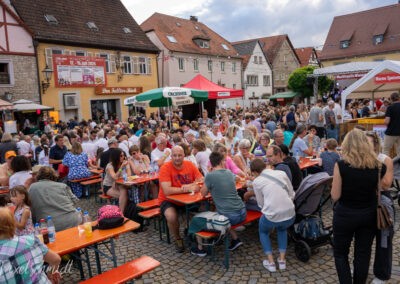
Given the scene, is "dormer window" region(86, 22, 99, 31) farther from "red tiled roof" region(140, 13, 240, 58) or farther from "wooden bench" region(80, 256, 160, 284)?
"wooden bench" region(80, 256, 160, 284)

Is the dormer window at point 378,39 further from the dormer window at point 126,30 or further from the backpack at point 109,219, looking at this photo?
the backpack at point 109,219

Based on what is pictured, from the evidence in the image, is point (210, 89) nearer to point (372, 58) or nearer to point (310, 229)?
point (310, 229)

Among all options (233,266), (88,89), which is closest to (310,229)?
(233,266)

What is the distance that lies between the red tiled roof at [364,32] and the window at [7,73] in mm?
36546

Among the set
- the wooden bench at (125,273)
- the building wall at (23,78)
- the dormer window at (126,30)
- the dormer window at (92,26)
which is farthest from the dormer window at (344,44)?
the wooden bench at (125,273)

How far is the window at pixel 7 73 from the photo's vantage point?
61.9ft

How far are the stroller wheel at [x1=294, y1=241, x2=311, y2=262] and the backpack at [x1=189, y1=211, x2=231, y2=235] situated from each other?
3.19 ft

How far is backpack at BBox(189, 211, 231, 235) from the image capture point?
14.6ft

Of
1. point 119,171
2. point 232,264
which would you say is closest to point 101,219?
point 232,264

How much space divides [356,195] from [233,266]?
2.02m

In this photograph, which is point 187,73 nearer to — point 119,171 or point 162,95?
point 162,95

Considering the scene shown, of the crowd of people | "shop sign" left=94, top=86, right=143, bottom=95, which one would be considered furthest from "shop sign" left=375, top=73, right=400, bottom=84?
"shop sign" left=94, top=86, right=143, bottom=95

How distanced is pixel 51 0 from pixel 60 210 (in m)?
22.5

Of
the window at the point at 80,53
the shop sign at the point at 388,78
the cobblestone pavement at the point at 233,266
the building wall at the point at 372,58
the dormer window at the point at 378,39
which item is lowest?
the cobblestone pavement at the point at 233,266
